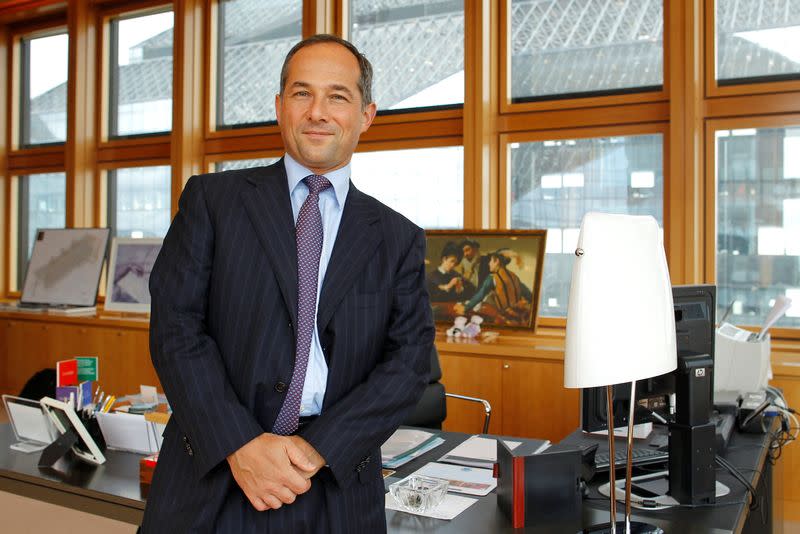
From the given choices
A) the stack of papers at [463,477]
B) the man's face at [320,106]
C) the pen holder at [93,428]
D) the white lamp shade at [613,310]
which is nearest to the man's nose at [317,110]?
the man's face at [320,106]

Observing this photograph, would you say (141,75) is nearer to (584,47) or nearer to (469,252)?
(469,252)

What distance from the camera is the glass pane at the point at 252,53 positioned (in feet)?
19.8

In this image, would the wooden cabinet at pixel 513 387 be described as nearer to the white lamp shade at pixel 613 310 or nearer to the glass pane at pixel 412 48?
the glass pane at pixel 412 48

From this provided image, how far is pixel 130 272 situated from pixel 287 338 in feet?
16.7

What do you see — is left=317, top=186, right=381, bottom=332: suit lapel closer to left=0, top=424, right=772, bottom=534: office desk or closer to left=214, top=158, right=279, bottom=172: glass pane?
left=0, top=424, right=772, bottom=534: office desk

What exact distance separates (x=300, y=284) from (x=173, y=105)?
5.27m

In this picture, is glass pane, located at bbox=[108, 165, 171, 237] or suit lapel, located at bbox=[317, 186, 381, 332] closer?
suit lapel, located at bbox=[317, 186, 381, 332]

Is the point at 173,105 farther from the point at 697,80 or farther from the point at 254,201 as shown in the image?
the point at 254,201

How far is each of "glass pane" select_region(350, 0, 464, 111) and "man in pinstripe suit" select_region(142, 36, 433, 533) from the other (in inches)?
→ 151

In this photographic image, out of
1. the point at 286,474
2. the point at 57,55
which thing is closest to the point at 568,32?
the point at 286,474

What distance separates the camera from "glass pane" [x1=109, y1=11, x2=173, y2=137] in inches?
263

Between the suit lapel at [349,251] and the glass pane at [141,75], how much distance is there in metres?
5.52

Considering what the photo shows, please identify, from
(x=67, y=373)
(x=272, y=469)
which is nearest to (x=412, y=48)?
(x=67, y=373)

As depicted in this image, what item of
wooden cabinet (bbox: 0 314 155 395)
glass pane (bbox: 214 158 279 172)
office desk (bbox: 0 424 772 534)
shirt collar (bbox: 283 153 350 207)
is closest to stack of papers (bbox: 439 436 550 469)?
office desk (bbox: 0 424 772 534)
